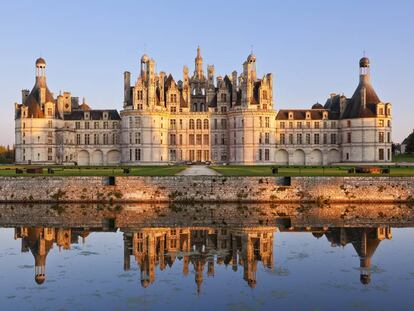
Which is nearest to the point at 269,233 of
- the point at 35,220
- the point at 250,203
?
the point at 250,203

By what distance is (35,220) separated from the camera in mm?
32188

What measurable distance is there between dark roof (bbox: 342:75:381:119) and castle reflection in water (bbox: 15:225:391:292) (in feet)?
170

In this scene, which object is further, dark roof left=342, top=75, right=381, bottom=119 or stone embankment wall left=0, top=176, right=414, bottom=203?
dark roof left=342, top=75, right=381, bottom=119

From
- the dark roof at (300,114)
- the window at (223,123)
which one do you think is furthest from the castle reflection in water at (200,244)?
the dark roof at (300,114)

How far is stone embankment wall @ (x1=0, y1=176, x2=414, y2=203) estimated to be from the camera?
132ft

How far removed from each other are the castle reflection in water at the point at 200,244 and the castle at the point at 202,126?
4892 centimetres

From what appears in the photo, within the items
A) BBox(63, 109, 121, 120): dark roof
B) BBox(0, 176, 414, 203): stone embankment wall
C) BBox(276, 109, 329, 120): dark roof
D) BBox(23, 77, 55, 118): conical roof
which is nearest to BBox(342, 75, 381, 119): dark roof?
BBox(276, 109, 329, 120): dark roof

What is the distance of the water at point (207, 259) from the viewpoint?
53.7ft

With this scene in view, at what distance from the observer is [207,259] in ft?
71.8

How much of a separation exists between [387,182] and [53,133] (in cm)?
5516

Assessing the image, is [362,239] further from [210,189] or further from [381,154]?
[381,154]

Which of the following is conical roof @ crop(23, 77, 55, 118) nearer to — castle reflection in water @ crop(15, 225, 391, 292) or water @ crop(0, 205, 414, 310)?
water @ crop(0, 205, 414, 310)

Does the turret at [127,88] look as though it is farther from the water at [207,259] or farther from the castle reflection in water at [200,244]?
the castle reflection in water at [200,244]

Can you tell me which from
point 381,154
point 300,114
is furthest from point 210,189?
point 300,114
